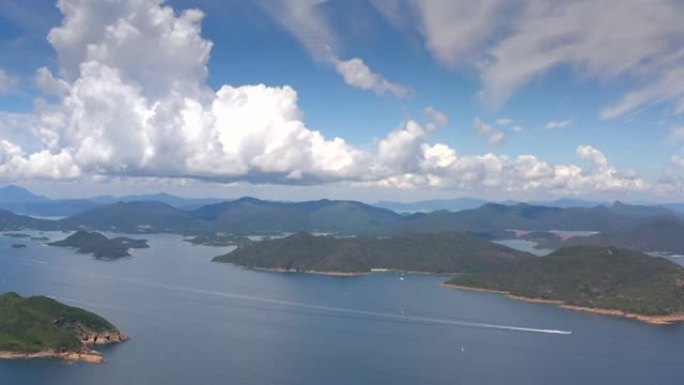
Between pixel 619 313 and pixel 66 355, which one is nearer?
pixel 66 355

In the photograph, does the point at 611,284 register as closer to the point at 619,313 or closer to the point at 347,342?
the point at 619,313

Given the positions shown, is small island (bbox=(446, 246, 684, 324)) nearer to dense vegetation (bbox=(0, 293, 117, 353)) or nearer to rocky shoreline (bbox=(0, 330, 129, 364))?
dense vegetation (bbox=(0, 293, 117, 353))

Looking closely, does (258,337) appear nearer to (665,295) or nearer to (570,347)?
(570,347)

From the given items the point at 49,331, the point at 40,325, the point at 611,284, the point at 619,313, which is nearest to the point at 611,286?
the point at 611,284

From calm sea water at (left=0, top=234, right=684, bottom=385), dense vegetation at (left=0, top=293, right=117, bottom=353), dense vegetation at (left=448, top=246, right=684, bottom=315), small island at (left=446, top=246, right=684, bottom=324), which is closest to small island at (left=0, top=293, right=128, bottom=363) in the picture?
dense vegetation at (left=0, top=293, right=117, bottom=353)

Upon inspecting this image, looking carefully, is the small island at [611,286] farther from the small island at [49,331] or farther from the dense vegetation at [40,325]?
the dense vegetation at [40,325]
